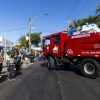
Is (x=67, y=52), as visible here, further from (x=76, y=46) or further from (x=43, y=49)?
(x=43, y=49)

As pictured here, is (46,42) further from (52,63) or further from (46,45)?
(52,63)

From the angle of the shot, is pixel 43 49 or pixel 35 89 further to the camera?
pixel 43 49

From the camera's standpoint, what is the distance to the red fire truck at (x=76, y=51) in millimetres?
15981

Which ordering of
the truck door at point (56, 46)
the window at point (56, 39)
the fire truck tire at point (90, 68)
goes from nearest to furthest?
the fire truck tire at point (90, 68)
the truck door at point (56, 46)
the window at point (56, 39)

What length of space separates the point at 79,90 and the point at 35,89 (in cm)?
190

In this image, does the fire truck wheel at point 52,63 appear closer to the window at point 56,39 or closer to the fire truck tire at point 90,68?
the window at point 56,39

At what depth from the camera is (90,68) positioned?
16016 millimetres

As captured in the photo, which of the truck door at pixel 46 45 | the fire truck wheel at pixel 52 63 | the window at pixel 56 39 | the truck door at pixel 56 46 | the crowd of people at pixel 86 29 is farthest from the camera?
the truck door at pixel 46 45

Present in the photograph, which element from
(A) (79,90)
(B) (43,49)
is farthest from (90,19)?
(A) (79,90)

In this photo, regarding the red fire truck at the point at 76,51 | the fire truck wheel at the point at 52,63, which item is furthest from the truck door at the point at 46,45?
the fire truck wheel at the point at 52,63

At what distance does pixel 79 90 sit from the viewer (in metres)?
10.8

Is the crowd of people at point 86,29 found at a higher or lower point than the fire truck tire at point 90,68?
higher

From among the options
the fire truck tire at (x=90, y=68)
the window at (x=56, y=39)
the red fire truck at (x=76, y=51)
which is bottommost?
the fire truck tire at (x=90, y=68)

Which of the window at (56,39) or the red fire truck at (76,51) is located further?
the window at (56,39)
